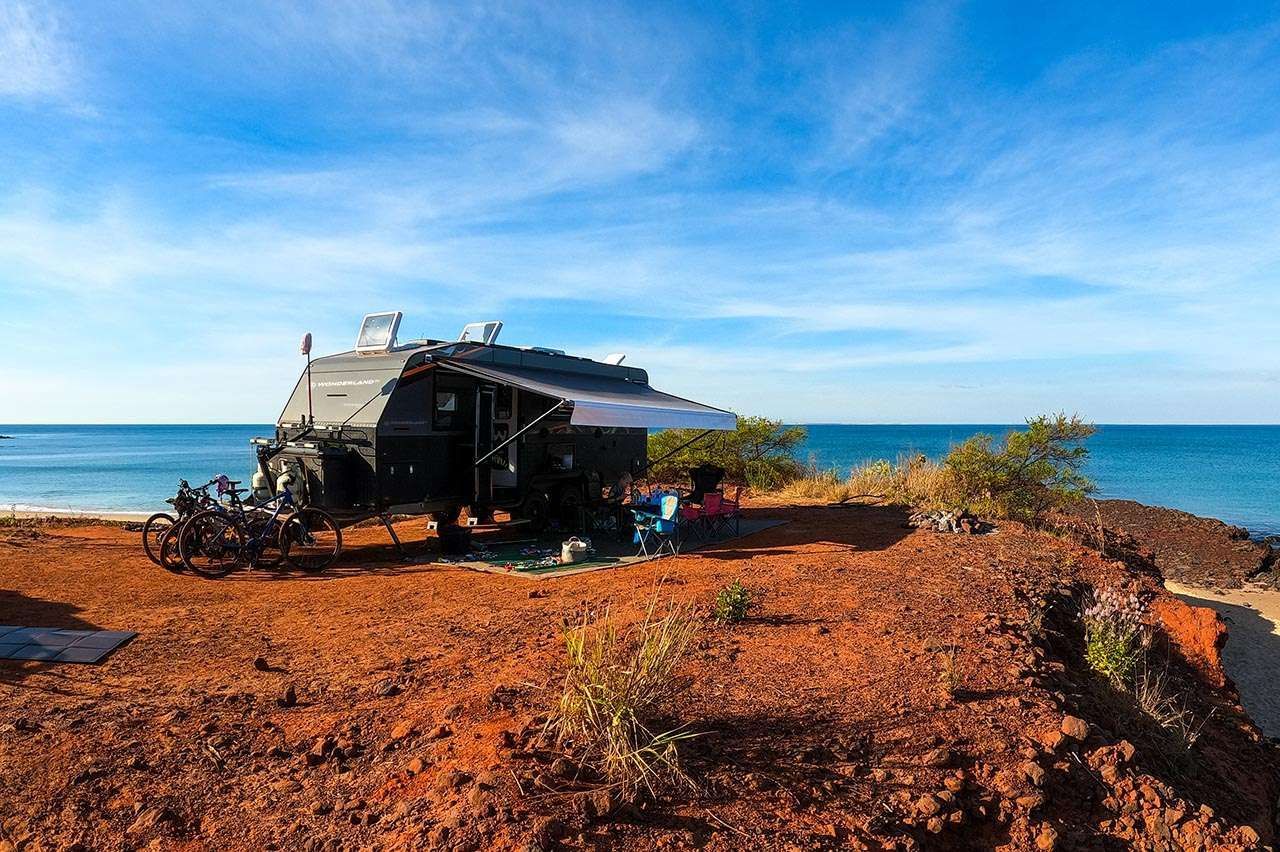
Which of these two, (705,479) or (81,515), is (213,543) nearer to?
(705,479)

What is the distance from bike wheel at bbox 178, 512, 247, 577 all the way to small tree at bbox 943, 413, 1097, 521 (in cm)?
1110

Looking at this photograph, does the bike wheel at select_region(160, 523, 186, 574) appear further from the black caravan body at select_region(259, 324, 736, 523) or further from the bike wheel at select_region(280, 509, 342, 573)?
the black caravan body at select_region(259, 324, 736, 523)

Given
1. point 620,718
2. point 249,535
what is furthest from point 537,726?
point 249,535

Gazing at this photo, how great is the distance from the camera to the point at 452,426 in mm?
9555

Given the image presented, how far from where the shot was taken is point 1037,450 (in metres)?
13.8

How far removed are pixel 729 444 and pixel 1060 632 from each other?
1187 centimetres

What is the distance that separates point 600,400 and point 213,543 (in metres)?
4.47

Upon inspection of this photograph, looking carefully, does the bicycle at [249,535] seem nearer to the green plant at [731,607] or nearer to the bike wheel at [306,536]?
the bike wheel at [306,536]

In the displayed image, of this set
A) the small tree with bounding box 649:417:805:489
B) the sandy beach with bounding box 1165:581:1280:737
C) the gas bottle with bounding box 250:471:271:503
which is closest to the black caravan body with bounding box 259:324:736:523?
the gas bottle with bounding box 250:471:271:503

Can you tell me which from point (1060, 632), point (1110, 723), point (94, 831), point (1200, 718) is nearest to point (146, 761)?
point (94, 831)

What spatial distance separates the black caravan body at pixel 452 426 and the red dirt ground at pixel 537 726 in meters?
1.88

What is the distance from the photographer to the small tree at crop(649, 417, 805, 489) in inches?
686

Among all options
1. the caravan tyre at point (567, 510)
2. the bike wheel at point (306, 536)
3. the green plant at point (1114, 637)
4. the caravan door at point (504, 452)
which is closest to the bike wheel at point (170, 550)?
the bike wheel at point (306, 536)

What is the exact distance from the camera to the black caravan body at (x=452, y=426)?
859 cm
